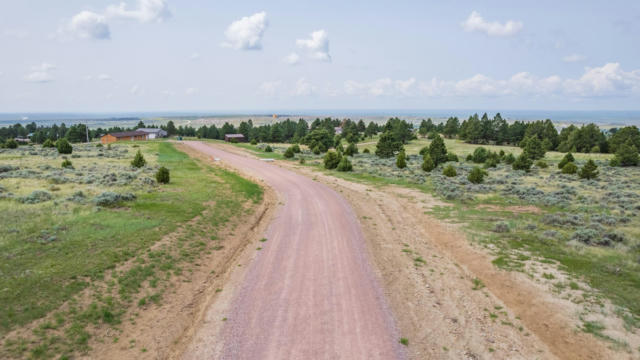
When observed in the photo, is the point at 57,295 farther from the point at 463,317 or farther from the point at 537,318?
the point at 537,318

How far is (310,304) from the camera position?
12375mm

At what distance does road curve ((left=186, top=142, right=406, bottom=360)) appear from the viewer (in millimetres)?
10031

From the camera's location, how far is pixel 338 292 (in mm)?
13305

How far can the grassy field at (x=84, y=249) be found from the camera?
1050 cm

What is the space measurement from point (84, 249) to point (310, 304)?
10637 mm

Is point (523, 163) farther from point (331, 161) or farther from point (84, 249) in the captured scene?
point (84, 249)

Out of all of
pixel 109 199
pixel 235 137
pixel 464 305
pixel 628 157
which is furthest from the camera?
pixel 235 137

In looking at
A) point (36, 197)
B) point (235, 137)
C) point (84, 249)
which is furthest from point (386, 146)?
point (235, 137)

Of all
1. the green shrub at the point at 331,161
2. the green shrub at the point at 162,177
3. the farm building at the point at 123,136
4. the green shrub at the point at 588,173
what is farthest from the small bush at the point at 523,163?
the farm building at the point at 123,136

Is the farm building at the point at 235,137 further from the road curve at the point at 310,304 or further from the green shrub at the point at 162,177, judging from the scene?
the road curve at the point at 310,304

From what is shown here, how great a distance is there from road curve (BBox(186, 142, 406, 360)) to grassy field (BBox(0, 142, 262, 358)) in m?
3.72

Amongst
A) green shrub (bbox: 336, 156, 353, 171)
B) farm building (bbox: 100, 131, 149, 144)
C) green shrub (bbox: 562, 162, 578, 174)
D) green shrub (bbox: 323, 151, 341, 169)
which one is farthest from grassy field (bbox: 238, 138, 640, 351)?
farm building (bbox: 100, 131, 149, 144)

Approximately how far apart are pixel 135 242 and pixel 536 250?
20380 millimetres

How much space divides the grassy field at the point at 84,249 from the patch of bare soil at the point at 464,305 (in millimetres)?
9437
